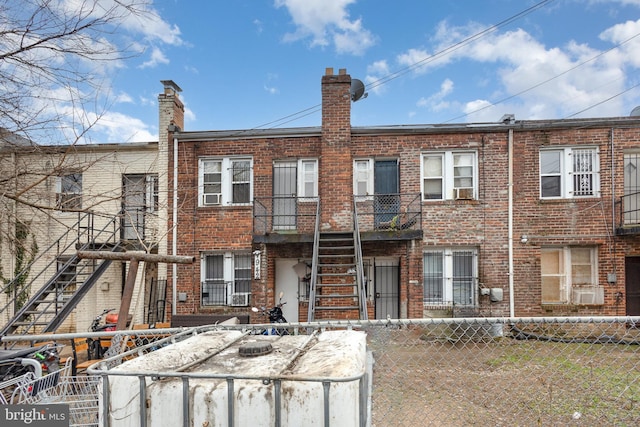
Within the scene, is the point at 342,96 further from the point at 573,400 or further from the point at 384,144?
the point at 573,400

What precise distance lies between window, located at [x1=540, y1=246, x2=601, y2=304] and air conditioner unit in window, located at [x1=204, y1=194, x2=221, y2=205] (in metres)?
9.30

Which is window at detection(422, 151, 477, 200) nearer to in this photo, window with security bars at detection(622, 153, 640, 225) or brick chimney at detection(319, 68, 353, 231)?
brick chimney at detection(319, 68, 353, 231)

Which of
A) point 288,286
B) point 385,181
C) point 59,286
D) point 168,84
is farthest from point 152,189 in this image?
point 385,181

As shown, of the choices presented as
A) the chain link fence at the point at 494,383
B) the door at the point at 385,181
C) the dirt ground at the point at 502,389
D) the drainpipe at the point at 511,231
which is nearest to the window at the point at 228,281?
the door at the point at 385,181

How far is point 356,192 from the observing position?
Answer: 11.1 metres

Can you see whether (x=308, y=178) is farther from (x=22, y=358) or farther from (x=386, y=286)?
(x=22, y=358)

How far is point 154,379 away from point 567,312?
1150cm

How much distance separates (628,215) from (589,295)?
2.43 metres

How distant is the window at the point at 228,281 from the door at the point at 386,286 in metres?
3.69

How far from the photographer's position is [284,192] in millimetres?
11227

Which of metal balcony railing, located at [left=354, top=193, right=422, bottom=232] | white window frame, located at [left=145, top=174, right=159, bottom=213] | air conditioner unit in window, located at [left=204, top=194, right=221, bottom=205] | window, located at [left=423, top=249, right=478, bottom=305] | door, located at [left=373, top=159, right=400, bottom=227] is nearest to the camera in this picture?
metal balcony railing, located at [left=354, top=193, right=422, bottom=232]

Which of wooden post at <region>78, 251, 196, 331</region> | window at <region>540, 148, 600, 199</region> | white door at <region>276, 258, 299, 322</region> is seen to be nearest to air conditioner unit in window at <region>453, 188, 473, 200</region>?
window at <region>540, 148, 600, 199</region>

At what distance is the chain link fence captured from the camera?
4602 millimetres

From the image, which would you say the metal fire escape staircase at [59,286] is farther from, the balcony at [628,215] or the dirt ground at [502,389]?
the balcony at [628,215]
